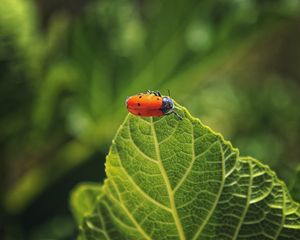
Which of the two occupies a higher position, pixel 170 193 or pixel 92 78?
pixel 92 78

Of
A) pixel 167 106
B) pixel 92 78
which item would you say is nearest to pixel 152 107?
pixel 167 106

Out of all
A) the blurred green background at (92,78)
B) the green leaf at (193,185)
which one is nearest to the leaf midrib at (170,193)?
the green leaf at (193,185)

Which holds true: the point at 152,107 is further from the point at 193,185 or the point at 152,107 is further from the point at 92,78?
the point at 92,78

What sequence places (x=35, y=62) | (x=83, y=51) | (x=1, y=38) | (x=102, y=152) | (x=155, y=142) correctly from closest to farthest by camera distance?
(x=155, y=142), (x=1, y=38), (x=35, y=62), (x=102, y=152), (x=83, y=51)

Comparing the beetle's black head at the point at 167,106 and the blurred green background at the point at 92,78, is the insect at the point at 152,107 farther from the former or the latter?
the blurred green background at the point at 92,78

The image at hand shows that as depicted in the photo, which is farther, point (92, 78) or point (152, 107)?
point (92, 78)

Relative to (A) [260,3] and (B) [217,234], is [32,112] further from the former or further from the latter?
(B) [217,234]

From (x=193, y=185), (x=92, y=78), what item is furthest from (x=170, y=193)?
(x=92, y=78)

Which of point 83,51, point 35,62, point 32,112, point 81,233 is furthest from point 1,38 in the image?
point 81,233
